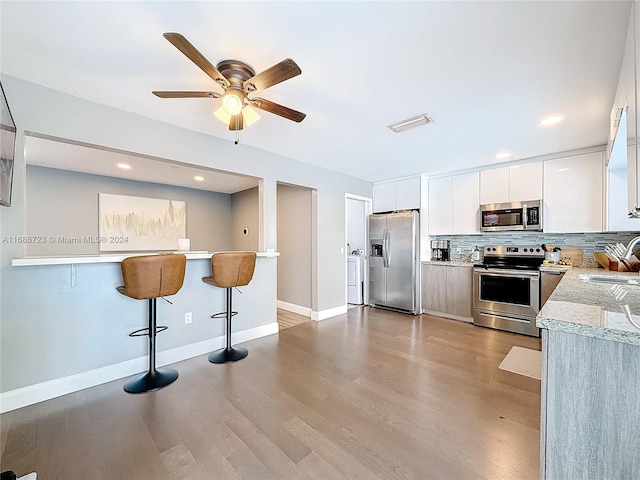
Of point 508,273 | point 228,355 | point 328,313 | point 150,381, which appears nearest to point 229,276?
point 228,355

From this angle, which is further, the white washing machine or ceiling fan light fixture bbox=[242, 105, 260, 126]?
the white washing machine

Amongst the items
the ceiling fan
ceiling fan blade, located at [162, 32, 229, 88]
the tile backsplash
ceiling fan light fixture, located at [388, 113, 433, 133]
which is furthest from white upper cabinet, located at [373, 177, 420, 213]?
ceiling fan blade, located at [162, 32, 229, 88]

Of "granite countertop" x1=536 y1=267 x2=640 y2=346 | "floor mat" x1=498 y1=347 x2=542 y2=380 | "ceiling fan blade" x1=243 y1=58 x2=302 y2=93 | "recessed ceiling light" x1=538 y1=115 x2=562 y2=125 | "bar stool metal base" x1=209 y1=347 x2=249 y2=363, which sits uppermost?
"recessed ceiling light" x1=538 y1=115 x2=562 y2=125

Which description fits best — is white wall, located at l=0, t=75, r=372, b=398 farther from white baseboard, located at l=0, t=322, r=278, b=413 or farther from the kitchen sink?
the kitchen sink

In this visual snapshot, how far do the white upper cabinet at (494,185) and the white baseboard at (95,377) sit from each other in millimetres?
4036

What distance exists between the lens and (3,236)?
195 cm

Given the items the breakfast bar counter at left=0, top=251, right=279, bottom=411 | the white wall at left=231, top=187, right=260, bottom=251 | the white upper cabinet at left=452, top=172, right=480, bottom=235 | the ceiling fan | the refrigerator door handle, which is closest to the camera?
the ceiling fan

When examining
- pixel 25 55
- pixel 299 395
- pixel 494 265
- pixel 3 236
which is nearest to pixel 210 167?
pixel 25 55

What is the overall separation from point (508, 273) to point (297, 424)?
3408 mm

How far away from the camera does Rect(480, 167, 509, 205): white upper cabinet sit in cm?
403

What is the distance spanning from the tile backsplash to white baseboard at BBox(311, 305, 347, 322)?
6.89 ft

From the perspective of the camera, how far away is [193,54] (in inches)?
55.7

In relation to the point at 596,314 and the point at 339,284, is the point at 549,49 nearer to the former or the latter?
the point at 596,314

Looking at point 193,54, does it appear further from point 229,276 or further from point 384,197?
point 384,197
